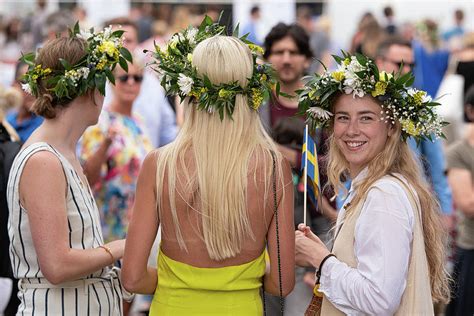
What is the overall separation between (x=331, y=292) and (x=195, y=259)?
1.88ft

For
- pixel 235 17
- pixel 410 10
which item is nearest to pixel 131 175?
pixel 235 17

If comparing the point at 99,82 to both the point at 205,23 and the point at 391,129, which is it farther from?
the point at 391,129

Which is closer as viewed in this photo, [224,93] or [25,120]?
[224,93]

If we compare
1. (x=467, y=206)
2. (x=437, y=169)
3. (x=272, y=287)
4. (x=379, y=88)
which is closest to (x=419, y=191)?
(x=379, y=88)

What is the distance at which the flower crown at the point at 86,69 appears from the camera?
4066mm

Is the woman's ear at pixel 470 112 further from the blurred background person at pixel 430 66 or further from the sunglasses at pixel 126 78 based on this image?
the blurred background person at pixel 430 66

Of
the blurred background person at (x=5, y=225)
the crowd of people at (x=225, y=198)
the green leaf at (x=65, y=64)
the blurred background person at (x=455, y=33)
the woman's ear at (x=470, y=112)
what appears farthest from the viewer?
the blurred background person at (x=455, y=33)

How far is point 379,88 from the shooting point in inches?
150

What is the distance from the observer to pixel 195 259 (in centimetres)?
379

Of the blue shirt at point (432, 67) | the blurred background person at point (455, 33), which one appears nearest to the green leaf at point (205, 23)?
the blue shirt at point (432, 67)

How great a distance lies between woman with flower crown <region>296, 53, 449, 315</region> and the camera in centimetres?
355

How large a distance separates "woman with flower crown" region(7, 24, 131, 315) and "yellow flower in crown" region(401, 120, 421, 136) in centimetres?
135

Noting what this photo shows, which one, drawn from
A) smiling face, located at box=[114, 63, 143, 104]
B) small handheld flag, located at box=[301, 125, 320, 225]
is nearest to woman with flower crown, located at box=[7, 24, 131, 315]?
small handheld flag, located at box=[301, 125, 320, 225]

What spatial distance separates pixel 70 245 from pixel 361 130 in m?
1.34
